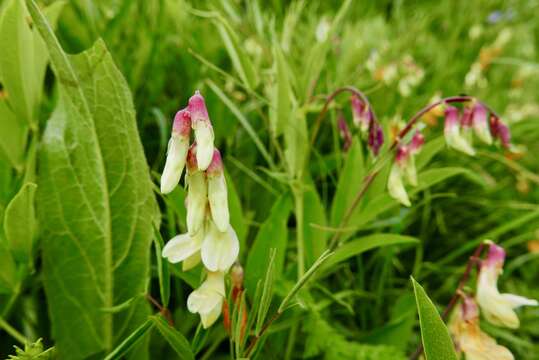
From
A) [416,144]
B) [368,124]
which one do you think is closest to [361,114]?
[368,124]

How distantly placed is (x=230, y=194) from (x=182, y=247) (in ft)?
0.68

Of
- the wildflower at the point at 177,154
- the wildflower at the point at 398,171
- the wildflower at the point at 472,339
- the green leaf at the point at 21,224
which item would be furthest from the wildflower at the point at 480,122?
the green leaf at the point at 21,224

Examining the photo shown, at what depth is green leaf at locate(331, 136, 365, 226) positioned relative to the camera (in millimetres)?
855

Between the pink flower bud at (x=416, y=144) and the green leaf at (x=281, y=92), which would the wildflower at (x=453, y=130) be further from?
the green leaf at (x=281, y=92)

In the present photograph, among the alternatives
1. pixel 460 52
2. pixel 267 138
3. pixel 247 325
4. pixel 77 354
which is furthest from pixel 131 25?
pixel 460 52

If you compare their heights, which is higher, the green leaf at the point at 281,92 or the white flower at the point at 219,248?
the green leaf at the point at 281,92

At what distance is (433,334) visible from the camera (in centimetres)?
51

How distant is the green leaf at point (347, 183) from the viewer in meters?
0.86

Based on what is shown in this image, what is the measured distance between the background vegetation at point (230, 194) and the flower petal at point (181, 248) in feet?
0.10

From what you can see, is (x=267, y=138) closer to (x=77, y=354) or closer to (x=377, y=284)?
(x=377, y=284)

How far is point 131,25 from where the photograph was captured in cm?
140

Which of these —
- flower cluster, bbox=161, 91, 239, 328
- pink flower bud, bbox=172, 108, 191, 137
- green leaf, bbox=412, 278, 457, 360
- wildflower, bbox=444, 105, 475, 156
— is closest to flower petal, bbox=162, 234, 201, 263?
flower cluster, bbox=161, 91, 239, 328

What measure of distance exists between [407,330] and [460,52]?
1.68m

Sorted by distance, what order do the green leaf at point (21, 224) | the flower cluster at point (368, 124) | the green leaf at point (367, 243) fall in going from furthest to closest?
the flower cluster at point (368, 124), the green leaf at point (367, 243), the green leaf at point (21, 224)
